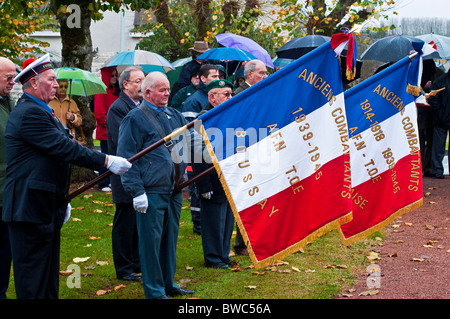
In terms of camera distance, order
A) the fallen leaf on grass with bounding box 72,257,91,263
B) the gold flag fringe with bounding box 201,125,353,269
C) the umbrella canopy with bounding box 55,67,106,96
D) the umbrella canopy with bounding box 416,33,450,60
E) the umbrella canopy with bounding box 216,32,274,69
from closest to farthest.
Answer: the gold flag fringe with bounding box 201,125,353,269, the fallen leaf on grass with bounding box 72,257,91,263, the umbrella canopy with bounding box 55,67,106,96, the umbrella canopy with bounding box 216,32,274,69, the umbrella canopy with bounding box 416,33,450,60

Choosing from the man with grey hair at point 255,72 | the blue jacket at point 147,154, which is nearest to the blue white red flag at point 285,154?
the blue jacket at point 147,154

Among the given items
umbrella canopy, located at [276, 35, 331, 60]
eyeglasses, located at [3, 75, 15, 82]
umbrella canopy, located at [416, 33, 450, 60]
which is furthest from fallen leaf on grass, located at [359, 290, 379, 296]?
umbrella canopy, located at [416, 33, 450, 60]

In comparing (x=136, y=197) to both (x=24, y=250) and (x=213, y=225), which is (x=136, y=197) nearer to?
(x=24, y=250)

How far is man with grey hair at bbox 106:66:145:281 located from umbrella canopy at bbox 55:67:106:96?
391 centimetres

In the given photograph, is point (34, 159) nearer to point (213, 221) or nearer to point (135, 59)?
point (213, 221)

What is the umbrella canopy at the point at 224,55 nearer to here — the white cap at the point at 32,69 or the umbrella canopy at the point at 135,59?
the umbrella canopy at the point at 135,59

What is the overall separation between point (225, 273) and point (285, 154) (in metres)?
2.19

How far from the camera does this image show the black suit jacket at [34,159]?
5285mm

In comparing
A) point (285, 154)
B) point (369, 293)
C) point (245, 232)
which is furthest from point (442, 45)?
point (245, 232)

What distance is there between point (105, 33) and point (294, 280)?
3030 centimetres

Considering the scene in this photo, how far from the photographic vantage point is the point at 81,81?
1220 cm

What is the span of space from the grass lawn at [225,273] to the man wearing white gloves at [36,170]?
4.00 ft

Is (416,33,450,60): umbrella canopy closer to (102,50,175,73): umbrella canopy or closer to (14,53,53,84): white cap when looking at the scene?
(102,50,175,73): umbrella canopy

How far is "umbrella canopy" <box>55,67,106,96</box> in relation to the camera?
442 inches
